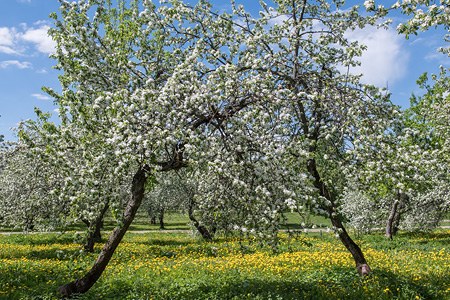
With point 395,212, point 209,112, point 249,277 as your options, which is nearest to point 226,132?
point 209,112

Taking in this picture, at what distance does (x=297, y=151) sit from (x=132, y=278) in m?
8.39

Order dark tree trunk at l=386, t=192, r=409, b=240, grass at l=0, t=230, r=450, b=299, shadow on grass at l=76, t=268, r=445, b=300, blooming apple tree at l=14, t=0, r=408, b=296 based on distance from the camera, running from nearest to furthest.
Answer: blooming apple tree at l=14, t=0, r=408, b=296
shadow on grass at l=76, t=268, r=445, b=300
grass at l=0, t=230, r=450, b=299
dark tree trunk at l=386, t=192, r=409, b=240

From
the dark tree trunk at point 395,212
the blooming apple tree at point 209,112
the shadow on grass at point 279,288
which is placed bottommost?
the shadow on grass at point 279,288

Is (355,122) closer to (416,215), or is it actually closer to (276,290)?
(276,290)

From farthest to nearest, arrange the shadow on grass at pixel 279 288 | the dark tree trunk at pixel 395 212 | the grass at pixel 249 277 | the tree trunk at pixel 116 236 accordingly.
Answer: the dark tree trunk at pixel 395 212
the grass at pixel 249 277
the shadow on grass at pixel 279 288
the tree trunk at pixel 116 236

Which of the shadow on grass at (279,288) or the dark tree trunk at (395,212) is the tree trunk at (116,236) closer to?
the shadow on grass at (279,288)

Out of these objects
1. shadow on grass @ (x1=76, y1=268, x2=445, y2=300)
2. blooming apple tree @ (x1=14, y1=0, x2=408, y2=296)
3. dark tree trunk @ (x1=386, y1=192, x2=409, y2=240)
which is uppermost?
blooming apple tree @ (x1=14, y1=0, x2=408, y2=296)

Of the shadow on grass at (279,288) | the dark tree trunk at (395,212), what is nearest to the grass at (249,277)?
the shadow on grass at (279,288)

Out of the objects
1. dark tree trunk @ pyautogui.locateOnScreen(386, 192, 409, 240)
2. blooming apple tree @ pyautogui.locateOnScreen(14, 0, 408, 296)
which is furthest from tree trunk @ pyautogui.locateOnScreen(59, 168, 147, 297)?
dark tree trunk @ pyautogui.locateOnScreen(386, 192, 409, 240)

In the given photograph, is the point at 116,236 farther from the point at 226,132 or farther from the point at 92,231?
the point at 226,132

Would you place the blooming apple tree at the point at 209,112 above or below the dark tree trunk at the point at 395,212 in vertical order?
above

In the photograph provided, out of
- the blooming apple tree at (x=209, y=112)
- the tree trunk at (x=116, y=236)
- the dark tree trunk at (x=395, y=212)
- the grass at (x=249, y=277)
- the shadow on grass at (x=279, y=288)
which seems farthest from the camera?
the dark tree trunk at (x=395, y=212)

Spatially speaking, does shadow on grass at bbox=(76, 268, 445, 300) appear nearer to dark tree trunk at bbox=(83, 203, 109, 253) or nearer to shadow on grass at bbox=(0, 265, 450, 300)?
shadow on grass at bbox=(0, 265, 450, 300)

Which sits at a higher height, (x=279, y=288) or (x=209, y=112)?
(x=209, y=112)
